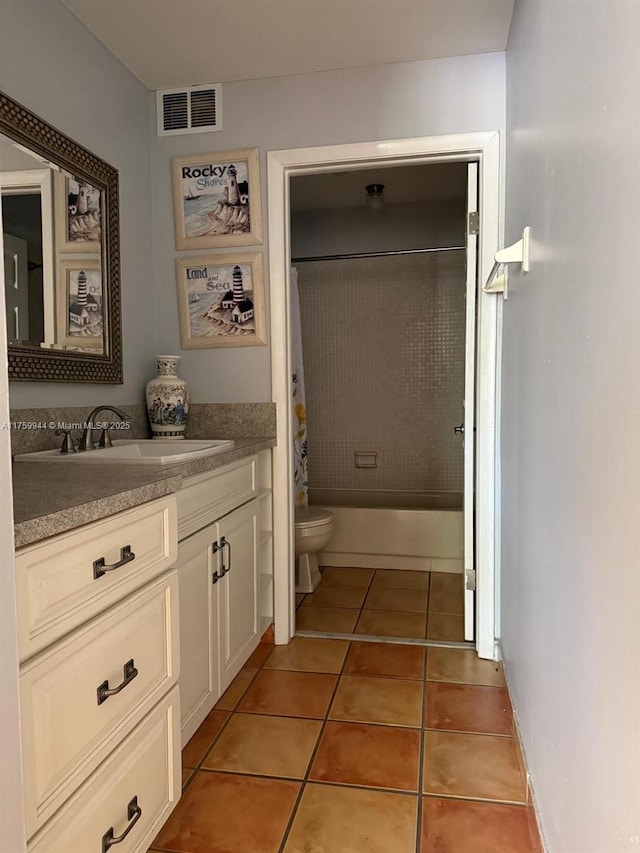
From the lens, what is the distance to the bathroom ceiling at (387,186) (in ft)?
11.5

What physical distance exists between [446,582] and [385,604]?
1.67 feet

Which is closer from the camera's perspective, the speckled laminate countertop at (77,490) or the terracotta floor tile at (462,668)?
the speckled laminate countertop at (77,490)

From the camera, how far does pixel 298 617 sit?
290cm

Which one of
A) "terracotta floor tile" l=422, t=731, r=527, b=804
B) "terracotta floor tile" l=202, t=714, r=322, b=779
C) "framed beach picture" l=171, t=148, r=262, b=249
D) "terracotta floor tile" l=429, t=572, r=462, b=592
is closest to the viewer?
"terracotta floor tile" l=422, t=731, r=527, b=804

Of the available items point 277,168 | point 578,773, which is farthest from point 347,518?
point 578,773

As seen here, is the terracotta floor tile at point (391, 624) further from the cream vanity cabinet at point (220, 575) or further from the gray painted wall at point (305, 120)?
the gray painted wall at point (305, 120)

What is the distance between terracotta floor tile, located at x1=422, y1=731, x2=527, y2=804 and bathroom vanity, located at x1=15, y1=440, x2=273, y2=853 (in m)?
0.71

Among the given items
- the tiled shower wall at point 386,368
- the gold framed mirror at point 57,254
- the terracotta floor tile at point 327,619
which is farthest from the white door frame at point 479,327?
the tiled shower wall at point 386,368

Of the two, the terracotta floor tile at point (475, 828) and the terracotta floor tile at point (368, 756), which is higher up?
the terracotta floor tile at point (368, 756)

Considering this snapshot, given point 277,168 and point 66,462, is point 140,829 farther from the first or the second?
point 277,168

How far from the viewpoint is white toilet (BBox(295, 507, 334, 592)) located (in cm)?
316

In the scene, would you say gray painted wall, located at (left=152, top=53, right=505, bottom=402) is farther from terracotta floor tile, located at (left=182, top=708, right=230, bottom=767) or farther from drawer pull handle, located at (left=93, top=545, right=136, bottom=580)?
drawer pull handle, located at (left=93, top=545, right=136, bottom=580)

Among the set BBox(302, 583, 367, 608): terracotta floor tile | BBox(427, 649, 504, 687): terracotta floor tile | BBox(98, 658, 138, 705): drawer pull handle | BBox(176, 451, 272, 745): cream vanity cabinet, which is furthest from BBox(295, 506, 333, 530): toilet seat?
BBox(98, 658, 138, 705): drawer pull handle

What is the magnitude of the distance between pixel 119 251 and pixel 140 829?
1.89 metres
